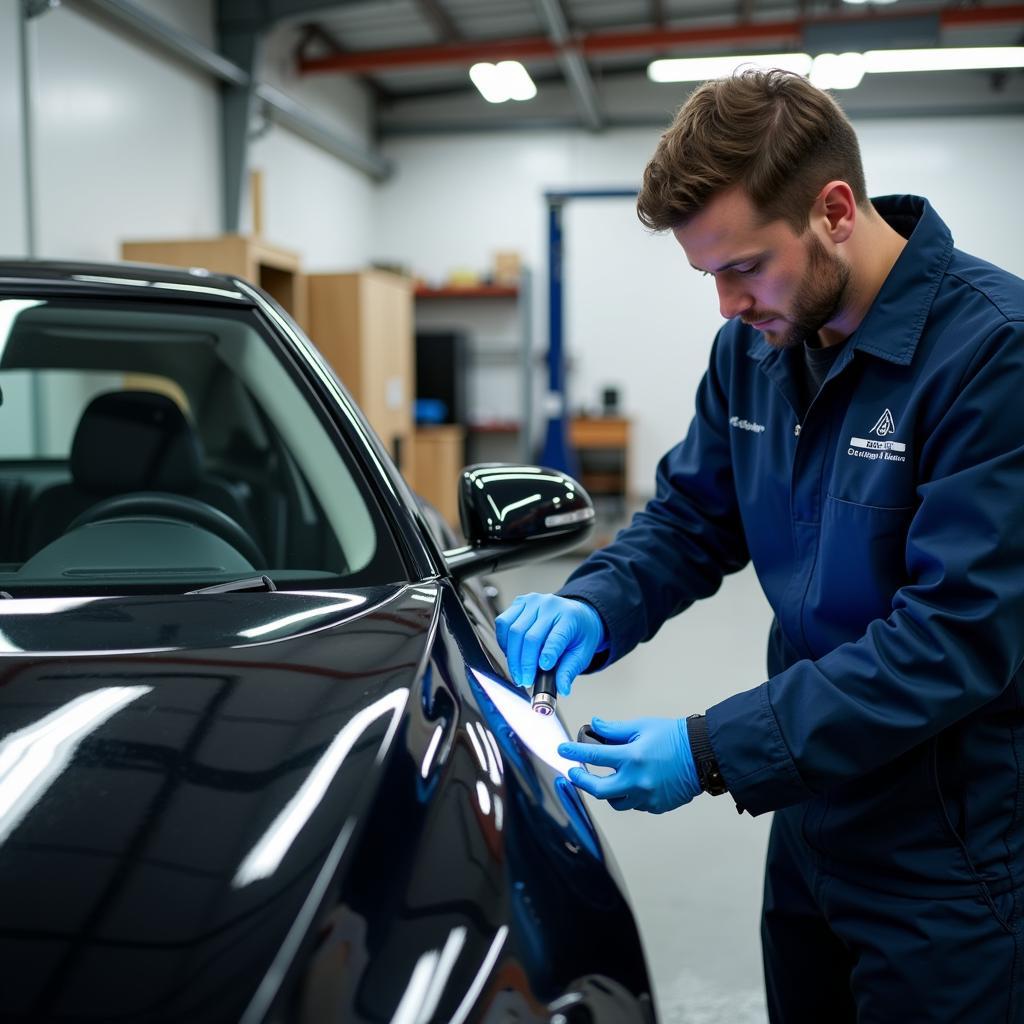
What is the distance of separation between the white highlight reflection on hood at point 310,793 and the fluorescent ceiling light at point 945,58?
25.6 ft

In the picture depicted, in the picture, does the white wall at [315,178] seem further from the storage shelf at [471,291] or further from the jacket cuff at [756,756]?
the jacket cuff at [756,756]

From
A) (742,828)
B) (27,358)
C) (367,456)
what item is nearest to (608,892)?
(367,456)

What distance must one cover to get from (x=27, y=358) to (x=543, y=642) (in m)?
0.95

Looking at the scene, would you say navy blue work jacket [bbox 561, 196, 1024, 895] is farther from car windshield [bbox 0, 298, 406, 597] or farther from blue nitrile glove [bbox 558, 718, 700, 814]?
car windshield [bbox 0, 298, 406, 597]

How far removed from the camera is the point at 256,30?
6719 mm

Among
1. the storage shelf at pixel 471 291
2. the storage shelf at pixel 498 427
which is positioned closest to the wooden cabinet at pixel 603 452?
the storage shelf at pixel 498 427

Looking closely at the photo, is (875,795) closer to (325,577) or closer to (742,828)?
(325,577)

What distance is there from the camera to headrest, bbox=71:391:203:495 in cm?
174

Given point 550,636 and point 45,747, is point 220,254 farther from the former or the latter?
point 45,747

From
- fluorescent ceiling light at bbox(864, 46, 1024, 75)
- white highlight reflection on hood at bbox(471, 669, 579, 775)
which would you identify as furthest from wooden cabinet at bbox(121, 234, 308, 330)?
fluorescent ceiling light at bbox(864, 46, 1024, 75)

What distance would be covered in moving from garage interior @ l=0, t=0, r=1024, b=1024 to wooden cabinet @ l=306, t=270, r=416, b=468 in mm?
18

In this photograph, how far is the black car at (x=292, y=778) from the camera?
684mm

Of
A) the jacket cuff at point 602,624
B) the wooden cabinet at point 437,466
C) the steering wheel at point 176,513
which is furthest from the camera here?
the wooden cabinet at point 437,466

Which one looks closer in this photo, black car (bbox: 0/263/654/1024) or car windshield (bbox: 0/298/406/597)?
black car (bbox: 0/263/654/1024)
